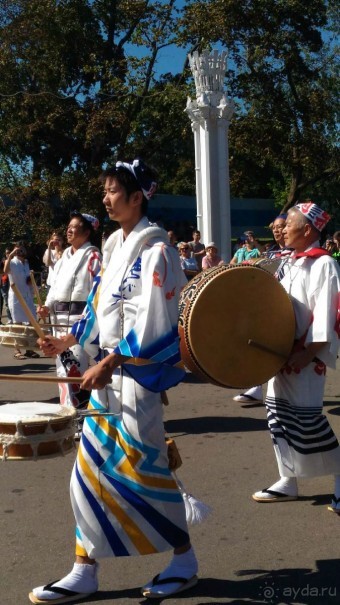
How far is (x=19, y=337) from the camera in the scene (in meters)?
5.85

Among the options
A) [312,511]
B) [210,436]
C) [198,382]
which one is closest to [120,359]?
[312,511]

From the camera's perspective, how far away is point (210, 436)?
6371 mm

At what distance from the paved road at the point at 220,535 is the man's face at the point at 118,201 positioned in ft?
5.47

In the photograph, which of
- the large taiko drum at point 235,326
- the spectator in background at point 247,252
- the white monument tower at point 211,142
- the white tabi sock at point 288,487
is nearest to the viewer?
the large taiko drum at point 235,326

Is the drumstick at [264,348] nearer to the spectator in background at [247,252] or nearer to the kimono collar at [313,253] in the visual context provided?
the kimono collar at [313,253]

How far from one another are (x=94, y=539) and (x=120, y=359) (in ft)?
2.56

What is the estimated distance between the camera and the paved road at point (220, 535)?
3504 mm

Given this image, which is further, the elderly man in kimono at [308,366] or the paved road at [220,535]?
the elderly man in kimono at [308,366]

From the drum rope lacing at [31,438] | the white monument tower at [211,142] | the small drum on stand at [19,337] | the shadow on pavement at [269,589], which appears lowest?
the shadow on pavement at [269,589]

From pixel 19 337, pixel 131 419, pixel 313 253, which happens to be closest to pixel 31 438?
pixel 131 419

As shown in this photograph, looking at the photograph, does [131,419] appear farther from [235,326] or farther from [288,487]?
[288,487]

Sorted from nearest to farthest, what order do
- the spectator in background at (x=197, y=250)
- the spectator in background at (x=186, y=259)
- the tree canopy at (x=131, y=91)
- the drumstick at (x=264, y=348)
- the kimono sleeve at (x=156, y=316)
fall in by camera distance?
the kimono sleeve at (x=156, y=316)
the drumstick at (x=264, y=348)
the spectator in background at (x=186, y=259)
the spectator in background at (x=197, y=250)
the tree canopy at (x=131, y=91)

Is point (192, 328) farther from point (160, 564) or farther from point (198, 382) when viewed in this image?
point (198, 382)

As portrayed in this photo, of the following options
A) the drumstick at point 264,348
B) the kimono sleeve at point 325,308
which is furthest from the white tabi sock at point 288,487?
the drumstick at point 264,348
